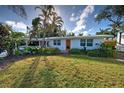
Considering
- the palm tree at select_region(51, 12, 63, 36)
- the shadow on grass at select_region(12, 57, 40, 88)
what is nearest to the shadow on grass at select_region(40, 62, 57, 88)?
the shadow on grass at select_region(12, 57, 40, 88)

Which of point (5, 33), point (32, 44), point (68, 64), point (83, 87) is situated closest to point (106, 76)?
point (83, 87)

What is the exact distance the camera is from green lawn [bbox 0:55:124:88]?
17.9 feet

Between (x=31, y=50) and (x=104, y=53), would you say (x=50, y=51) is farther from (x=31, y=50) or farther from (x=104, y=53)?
(x=104, y=53)

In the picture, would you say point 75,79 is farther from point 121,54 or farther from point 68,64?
point 121,54

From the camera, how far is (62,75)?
6.00m

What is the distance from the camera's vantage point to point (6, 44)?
10.1 metres

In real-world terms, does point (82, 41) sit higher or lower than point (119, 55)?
higher

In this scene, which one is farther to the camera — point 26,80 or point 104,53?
point 104,53

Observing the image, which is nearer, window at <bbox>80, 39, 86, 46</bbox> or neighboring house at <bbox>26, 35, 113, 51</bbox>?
neighboring house at <bbox>26, 35, 113, 51</bbox>

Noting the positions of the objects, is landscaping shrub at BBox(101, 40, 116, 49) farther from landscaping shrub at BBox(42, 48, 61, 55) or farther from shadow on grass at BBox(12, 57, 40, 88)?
shadow on grass at BBox(12, 57, 40, 88)

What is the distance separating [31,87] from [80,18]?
393cm

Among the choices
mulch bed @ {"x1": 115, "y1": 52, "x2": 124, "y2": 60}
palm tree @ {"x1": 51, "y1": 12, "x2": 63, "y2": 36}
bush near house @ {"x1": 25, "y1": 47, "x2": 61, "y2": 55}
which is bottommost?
mulch bed @ {"x1": 115, "y1": 52, "x2": 124, "y2": 60}

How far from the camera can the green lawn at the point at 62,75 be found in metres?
5.46

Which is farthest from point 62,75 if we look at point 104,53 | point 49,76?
point 104,53
